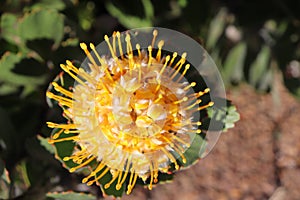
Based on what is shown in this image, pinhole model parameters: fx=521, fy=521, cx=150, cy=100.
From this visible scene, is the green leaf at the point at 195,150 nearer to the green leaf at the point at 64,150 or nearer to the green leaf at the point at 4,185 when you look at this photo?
the green leaf at the point at 64,150

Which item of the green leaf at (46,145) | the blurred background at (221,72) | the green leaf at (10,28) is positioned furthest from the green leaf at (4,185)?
the green leaf at (10,28)

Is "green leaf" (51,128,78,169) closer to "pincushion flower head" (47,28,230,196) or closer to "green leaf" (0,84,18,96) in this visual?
"pincushion flower head" (47,28,230,196)

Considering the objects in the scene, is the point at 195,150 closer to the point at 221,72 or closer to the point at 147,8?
the point at 147,8

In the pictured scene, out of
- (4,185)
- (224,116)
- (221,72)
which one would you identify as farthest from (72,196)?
(221,72)

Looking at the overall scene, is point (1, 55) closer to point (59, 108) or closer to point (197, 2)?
point (59, 108)

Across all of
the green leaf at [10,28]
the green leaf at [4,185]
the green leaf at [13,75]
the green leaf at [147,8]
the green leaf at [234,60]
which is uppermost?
the green leaf at [147,8]

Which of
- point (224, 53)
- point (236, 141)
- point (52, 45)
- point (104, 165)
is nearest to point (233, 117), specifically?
point (104, 165)
